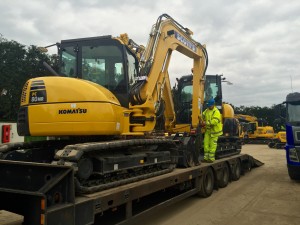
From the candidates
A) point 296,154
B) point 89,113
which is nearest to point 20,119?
point 89,113

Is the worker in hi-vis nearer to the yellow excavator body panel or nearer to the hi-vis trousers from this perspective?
the hi-vis trousers

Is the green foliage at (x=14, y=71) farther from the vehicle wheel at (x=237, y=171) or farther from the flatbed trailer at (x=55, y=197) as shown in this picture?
the flatbed trailer at (x=55, y=197)

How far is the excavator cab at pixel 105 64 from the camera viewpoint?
20.2 feet

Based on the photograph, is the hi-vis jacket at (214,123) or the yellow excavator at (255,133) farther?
the yellow excavator at (255,133)

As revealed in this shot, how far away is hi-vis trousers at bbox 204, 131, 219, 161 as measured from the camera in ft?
28.7

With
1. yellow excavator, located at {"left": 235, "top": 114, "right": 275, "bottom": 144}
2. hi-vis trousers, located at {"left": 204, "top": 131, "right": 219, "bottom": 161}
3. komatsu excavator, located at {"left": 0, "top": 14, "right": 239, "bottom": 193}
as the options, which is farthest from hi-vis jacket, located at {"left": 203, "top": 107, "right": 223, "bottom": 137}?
yellow excavator, located at {"left": 235, "top": 114, "right": 275, "bottom": 144}

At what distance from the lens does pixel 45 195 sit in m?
3.49

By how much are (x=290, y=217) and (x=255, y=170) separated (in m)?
7.00

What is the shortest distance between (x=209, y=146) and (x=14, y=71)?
1147 inches

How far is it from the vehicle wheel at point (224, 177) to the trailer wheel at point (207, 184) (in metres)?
0.73

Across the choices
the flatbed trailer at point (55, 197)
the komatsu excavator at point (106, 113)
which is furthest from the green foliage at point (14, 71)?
the flatbed trailer at point (55, 197)

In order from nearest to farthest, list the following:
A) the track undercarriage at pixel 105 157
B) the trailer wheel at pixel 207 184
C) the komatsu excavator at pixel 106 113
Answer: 1. the track undercarriage at pixel 105 157
2. the komatsu excavator at pixel 106 113
3. the trailer wheel at pixel 207 184

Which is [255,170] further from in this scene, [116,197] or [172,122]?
[116,197]

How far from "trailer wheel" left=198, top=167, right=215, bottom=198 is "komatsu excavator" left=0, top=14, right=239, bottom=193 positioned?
48 centimetres
